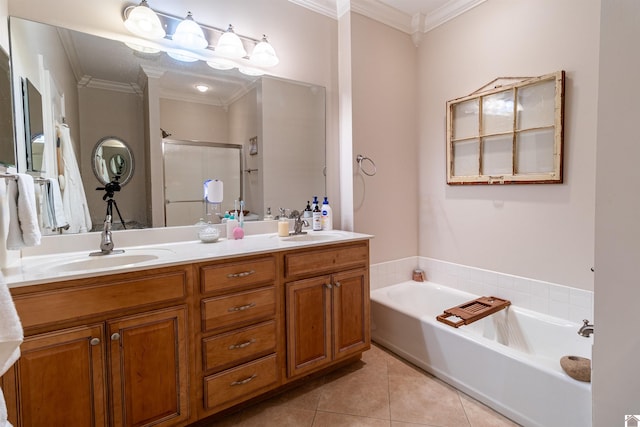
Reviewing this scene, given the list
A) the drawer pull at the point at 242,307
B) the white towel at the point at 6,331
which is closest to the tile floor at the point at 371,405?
the drawer pull at the point at 242,307

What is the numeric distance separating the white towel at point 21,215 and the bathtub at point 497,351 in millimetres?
2100

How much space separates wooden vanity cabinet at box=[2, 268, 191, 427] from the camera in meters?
1.14

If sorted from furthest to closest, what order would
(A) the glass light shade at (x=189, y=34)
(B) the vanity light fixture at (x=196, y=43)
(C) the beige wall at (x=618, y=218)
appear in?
(A) the glass light shade at (x=189, y=34), (B) the vanity light fixture at (x=196, y=43), (C) the beige wall at (x=618, y=218)

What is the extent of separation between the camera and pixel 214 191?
206 cm

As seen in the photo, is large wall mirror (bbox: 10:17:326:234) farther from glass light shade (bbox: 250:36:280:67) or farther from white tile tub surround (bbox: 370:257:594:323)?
white tile tub surround (bbox: 370:257:594:323)

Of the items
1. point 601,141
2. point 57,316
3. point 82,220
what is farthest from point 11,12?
point 601,141

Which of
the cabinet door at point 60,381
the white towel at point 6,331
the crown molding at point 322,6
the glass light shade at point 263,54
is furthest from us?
the crown molding at point 322,6

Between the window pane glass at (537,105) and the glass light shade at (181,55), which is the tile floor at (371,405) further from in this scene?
the glass light shade at (181,55)

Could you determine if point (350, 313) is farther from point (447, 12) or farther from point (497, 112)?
point (447, 12)

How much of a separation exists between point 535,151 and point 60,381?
2.76 meters

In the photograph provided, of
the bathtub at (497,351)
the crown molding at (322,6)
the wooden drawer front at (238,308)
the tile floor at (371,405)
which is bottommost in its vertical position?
the tile floor at (371,405)

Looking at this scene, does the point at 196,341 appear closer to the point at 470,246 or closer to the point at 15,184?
the point at 15,184

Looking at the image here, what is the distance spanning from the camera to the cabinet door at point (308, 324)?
5.82 feet

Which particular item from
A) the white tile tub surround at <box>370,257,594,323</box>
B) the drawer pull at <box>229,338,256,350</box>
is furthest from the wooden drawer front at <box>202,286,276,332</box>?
the white tile tub surround at <box>370,257,594,323</box>
